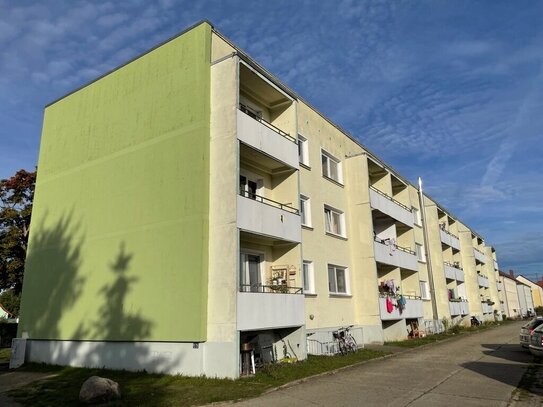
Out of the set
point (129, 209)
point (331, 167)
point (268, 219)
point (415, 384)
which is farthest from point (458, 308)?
point (129, 209)

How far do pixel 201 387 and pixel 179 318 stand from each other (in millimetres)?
2870

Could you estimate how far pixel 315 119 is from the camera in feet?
76.4

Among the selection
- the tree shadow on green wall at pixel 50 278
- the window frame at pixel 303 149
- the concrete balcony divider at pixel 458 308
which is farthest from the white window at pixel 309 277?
the concrete balcony divider at pixel 458 308

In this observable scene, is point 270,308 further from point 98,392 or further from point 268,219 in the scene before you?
point 98,392

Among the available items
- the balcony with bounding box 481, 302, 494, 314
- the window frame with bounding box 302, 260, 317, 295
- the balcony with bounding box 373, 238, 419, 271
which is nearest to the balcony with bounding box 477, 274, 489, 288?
the balcony with bounding box 481, 302, 494, 314

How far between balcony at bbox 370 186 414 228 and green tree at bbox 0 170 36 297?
25033mm

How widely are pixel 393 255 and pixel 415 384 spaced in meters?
→ 15.5

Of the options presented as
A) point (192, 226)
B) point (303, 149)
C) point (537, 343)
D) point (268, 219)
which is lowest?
point (537, 343)

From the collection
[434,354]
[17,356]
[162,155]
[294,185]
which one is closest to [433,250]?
[434,354]

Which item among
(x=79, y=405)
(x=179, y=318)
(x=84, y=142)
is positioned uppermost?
(x=84, y=142)

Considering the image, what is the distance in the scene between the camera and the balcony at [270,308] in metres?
14.0

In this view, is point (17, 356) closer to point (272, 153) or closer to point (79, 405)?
point (79, 405)

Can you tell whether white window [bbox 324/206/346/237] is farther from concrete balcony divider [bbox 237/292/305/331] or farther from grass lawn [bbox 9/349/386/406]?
grass lawn [bbox 9/349/386/406]

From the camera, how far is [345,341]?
66.8ft
